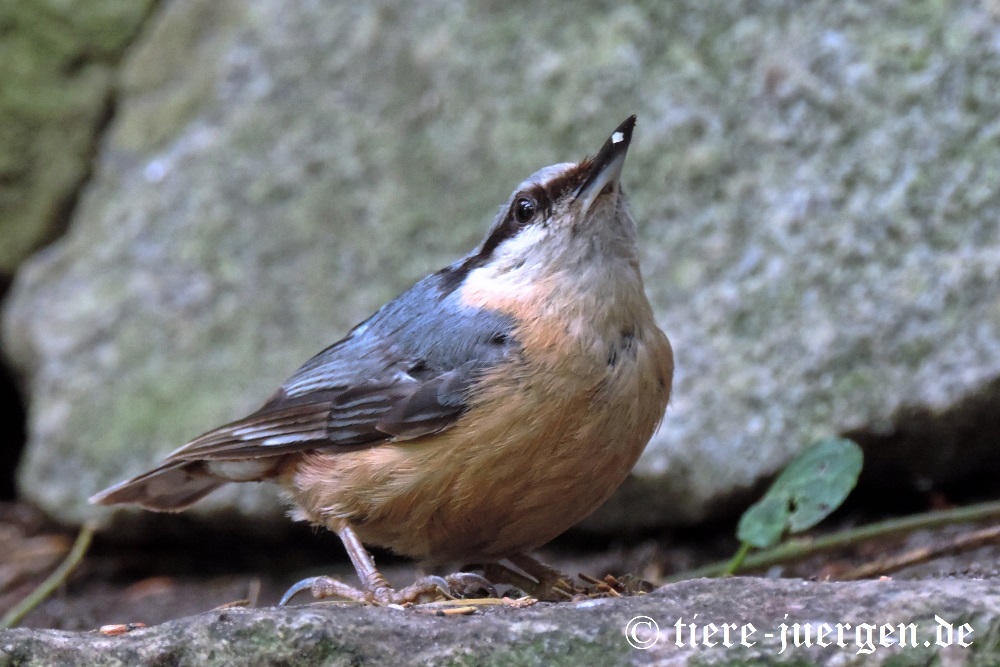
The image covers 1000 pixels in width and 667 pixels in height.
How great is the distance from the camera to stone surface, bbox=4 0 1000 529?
4.10 m

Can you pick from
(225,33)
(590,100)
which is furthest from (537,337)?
(225,33)

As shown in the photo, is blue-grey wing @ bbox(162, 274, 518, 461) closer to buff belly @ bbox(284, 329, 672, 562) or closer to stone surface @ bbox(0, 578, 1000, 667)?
buff belly @ bbox(284, 329, 672, 562)

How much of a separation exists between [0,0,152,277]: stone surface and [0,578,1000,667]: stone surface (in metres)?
4.20

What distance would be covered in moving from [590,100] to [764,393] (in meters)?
1.55

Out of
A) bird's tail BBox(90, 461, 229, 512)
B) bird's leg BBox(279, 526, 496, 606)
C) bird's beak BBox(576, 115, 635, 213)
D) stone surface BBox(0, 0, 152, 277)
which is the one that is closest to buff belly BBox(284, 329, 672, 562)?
bird's leg BBox(279, 526, 496, 606)

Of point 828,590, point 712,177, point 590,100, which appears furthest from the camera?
point 590,100

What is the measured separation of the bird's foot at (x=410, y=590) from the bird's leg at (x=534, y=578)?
0.95 ft

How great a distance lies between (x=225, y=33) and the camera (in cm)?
570

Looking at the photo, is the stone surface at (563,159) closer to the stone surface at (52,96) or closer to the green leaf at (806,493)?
the stone surface at (52,96)

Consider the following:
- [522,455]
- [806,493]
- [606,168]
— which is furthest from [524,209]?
[806,493]

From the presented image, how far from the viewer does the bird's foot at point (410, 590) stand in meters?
2.85

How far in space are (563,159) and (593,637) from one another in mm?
3028

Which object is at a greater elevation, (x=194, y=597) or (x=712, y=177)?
(x=712, y=177)

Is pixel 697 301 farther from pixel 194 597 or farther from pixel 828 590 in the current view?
pixel 194 597
